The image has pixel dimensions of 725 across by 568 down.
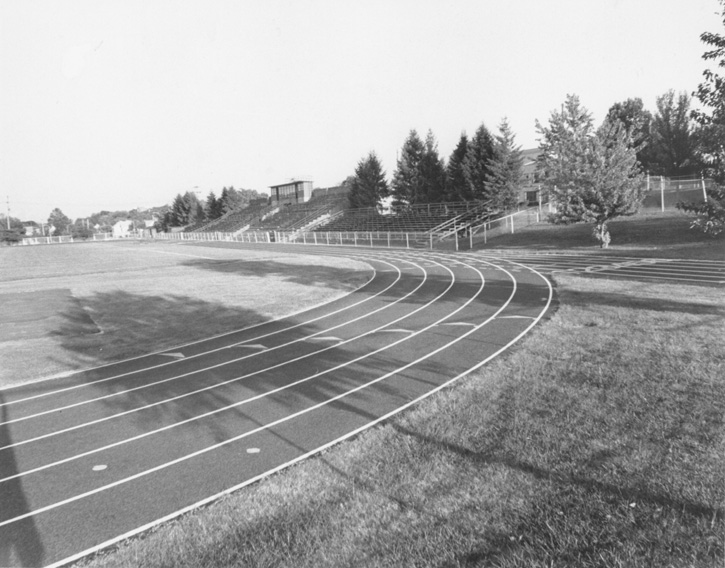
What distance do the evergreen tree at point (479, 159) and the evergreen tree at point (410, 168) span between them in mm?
9092

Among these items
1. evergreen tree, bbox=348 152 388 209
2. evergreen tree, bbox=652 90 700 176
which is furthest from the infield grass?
evergreen tree, bbox=348 152 388 209

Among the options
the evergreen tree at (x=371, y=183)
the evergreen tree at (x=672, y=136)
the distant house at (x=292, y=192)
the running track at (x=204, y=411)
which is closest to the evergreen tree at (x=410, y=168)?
the evergreen tree at (x=371, y=183)

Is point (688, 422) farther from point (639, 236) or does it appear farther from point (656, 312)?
point (639, 236)

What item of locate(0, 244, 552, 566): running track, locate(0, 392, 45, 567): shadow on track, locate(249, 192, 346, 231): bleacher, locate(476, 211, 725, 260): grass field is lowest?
locate(0, 392, 45, 567): shadow on track

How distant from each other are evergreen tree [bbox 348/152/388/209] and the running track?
50788 mm

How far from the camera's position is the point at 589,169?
27375 millimetres

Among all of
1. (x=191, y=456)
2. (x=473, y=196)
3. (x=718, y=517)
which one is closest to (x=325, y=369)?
(x=191, y=456)

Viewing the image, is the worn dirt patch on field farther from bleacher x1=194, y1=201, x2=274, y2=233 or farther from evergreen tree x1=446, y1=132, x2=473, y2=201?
bleacher x1=194, y1=201, x2=274, y2=233

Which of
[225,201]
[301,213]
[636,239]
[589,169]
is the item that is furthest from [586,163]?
[225,201]

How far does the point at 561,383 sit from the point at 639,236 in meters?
27.7

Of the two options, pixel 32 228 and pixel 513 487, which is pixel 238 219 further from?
pixel 32 228

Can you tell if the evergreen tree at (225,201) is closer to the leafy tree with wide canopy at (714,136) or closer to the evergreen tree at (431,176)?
the evergreen tree at (431,176)

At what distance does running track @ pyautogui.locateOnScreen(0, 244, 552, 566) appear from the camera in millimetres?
6062

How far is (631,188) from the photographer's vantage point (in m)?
27.6
